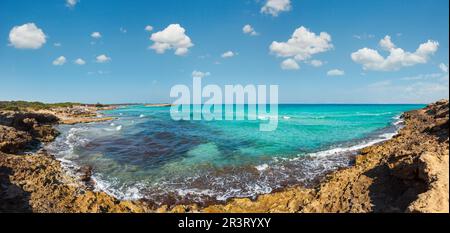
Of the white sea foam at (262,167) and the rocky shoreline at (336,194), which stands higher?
the rocky shoreline at (336,194)

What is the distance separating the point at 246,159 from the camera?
19797 mm

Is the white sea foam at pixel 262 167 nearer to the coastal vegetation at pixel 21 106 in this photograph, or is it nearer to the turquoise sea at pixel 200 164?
the turquoise sea at pixel 200 164

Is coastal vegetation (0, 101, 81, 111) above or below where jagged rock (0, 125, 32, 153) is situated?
above

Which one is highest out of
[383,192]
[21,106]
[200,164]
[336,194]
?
[21,106]

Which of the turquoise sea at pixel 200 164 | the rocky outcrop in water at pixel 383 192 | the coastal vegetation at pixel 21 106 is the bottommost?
the turquoise sea at pixel 200 164

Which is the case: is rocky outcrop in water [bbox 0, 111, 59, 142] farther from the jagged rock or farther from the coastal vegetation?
the coastal vegetation

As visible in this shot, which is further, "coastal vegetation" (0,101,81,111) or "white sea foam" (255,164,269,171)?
"coastal vegetation" (0,101,81,111)

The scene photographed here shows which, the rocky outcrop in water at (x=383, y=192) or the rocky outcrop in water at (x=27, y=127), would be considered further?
the rocky outcrop in water at (x=27, y=127)

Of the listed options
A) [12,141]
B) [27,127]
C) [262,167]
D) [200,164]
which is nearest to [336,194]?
[262,167]

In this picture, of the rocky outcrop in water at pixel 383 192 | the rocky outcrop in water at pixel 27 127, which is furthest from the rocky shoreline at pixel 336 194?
the rocky outcrop in water at pixel 27 127

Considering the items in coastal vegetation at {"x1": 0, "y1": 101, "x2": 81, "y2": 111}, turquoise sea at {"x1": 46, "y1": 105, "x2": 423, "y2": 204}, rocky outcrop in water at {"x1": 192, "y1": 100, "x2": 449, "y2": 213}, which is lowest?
turquoise sea at {"x1": 46, "y1": 105, "x2": 423, "y2": 204}

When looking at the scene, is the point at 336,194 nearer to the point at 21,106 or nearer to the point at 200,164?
the point at 200,164

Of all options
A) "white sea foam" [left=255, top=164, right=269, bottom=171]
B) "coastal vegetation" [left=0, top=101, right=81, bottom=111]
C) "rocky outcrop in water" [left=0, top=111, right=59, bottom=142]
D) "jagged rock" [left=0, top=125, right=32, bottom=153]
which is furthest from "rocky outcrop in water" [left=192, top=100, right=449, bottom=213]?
"coastal vegetation" [left=0, top=101, right=81, bottom=111]
